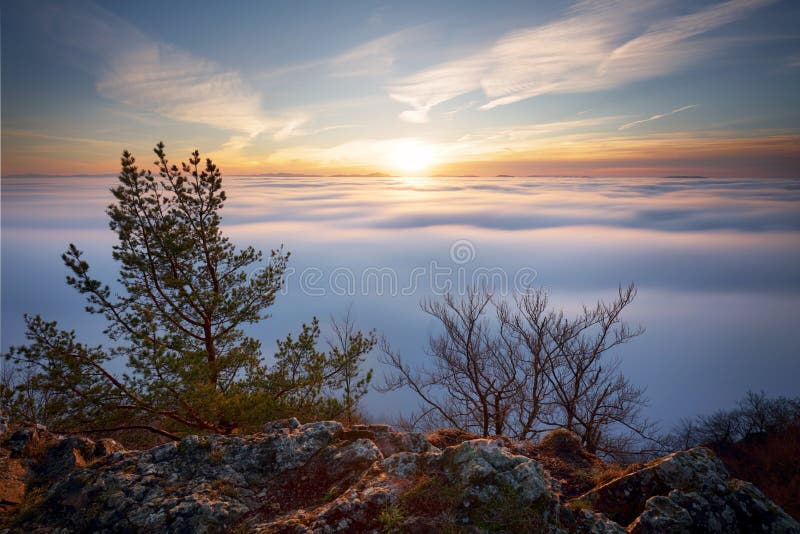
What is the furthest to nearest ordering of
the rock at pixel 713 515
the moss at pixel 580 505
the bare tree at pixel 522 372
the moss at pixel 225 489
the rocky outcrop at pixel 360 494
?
1. the bare tree at pixel 522 372
2. the moss at pixel 225 489
3. the moss at pixel 580 505
4. the rock at pixel 713 515
5. the rocky outcrop at pixel 360 494

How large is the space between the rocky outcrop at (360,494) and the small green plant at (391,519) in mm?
16

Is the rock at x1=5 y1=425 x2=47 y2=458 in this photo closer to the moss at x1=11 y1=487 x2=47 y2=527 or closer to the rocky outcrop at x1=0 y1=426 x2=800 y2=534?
the rocky outcrop at x1=0 y1=426 x2=800 y2=534

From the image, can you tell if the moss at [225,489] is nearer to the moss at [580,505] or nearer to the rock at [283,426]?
the rock at [283,426]

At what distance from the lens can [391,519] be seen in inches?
183

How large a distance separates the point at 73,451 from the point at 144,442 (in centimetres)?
613

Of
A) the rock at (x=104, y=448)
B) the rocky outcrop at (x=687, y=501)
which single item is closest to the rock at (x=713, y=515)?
the rocky outcrop at (x=687, y=501)

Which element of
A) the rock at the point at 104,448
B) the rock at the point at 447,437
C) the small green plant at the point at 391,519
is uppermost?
the small green plant at the point at 391,519

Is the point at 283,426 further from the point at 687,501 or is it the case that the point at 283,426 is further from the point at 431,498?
the point at 687,501

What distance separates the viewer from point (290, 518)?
4.97 m

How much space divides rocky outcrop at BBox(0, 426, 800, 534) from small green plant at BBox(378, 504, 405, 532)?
0.02 meters

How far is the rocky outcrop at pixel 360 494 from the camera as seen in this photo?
15.7ft

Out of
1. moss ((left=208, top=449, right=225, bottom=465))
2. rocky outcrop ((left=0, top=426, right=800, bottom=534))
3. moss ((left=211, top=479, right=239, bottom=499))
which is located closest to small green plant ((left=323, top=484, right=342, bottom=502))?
rocky outcrop ((left=0, top=426, right=800, bottom=534))

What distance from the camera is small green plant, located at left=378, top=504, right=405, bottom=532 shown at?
4.61m

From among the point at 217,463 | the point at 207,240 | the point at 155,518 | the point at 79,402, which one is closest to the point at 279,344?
the point at 207,240
